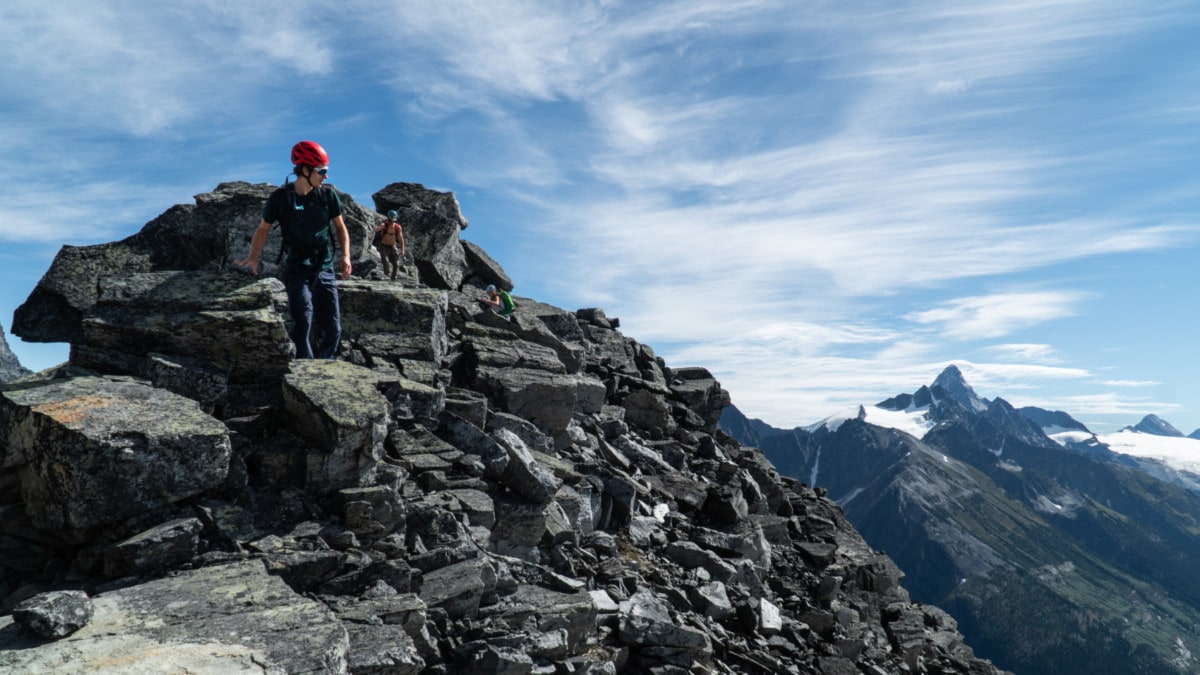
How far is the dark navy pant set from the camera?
15117 mm

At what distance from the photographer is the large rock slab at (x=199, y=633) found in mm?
7539

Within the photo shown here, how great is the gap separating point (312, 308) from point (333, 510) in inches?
213

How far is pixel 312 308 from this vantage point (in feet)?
51.3

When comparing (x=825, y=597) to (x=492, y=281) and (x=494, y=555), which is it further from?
(x=492, y=281)

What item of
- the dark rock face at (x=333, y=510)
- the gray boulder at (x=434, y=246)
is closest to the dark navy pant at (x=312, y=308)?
the dark rock face at (x=333, y=510)

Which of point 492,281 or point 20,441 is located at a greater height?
point 492,281

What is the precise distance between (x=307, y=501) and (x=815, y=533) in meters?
25.8

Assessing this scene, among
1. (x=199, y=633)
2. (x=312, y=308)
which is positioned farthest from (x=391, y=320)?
(x=199, y=633)

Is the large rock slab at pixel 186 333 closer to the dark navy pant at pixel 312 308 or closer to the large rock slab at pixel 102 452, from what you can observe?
the dark navy pant at pixel 312 308

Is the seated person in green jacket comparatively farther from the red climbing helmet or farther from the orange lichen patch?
the orange lichen patch

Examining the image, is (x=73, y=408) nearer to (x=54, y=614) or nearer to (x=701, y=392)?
(x=54, y=614)

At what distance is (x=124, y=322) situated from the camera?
13.6 meters

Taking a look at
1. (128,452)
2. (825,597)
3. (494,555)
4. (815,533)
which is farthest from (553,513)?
(815,533)

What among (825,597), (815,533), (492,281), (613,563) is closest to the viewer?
(613,563)
